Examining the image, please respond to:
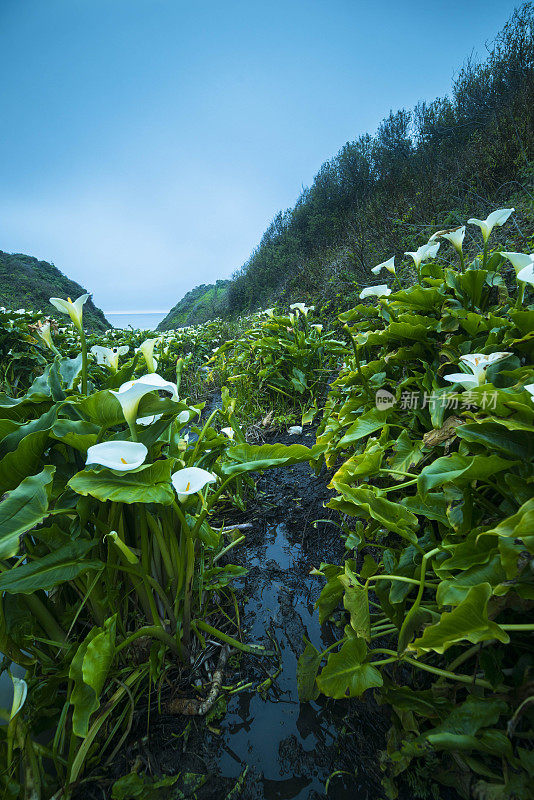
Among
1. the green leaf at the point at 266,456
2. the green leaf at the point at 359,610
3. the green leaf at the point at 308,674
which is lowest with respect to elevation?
the green leaf at the point at 308,674

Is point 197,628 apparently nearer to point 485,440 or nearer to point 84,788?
point 84,788

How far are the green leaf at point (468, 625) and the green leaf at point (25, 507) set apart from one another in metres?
0.76

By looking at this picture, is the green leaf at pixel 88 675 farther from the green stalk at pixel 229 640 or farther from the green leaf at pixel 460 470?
the green leaf at pixel 460 470

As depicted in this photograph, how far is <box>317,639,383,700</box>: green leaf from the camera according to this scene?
0.76 m

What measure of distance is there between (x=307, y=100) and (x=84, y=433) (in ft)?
81.8

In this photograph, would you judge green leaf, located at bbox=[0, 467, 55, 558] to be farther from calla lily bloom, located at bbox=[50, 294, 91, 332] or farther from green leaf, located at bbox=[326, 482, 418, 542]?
green leaf, located at bbox=[326, 482, 418, 542]

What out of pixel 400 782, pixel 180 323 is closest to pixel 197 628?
pixel 400 782

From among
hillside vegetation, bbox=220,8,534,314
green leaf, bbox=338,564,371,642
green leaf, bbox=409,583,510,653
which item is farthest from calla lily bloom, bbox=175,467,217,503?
hillside vegetation, bbox=220,8,534,314

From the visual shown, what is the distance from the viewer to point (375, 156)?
338 inches

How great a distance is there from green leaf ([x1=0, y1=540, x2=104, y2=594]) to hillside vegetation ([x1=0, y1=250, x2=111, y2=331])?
10.4m

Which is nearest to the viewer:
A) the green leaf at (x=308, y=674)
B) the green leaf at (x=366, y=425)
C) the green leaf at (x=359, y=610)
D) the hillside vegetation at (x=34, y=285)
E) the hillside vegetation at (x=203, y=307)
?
the green leaf at (x=359, y=610)

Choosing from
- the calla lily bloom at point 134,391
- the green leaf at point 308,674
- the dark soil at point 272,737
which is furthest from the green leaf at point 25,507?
the green leaf at point 308,674

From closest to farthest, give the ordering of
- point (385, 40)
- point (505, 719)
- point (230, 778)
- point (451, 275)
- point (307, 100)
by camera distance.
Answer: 1. point (505, 719)
2. point (230, 778)
3. point (451, 275)
4. point (385, 40)
5. point (307, 100)

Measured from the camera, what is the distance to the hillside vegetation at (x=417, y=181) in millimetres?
4762
